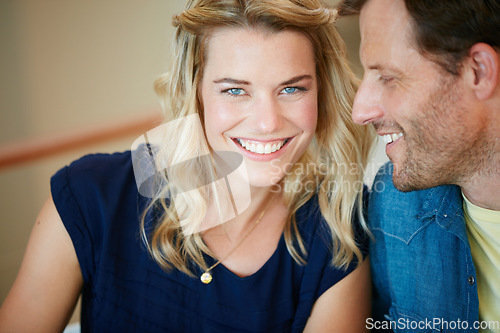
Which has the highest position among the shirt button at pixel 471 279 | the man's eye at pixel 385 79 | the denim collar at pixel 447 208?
the man's eye at pixel 385 79

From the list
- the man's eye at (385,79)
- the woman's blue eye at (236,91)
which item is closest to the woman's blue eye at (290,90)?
the woman's blue eye at (236,91)

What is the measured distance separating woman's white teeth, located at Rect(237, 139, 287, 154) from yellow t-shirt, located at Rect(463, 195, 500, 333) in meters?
0.58

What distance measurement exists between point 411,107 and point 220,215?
2.18 ft

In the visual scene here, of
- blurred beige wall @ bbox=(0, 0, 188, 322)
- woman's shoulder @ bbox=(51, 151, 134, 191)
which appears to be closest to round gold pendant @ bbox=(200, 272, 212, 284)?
woman's shoulder @ bbox=(51, 151, 134, 191)

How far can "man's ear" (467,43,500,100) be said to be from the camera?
45.6 inches

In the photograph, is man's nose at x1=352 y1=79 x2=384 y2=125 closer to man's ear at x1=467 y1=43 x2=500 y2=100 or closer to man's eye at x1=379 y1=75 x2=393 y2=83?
man's eye at x1=379 y1=75 x2=393 y2=83

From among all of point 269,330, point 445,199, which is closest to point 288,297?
point 269,330

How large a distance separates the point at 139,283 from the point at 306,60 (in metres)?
0.80

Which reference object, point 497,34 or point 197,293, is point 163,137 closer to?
point 197,293

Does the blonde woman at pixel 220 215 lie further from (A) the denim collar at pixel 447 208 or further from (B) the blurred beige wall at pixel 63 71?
(B) the blurred beige wall at pixel 63 71

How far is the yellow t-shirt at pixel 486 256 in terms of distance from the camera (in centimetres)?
137

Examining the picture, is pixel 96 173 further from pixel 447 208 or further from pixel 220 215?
pixel 447 208

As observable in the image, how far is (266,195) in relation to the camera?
157 cm

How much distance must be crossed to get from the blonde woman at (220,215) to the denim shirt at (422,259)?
70 millimetres
